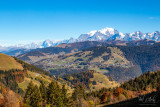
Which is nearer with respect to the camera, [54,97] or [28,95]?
[28,95]

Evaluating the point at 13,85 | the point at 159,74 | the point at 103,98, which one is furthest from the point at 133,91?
the point at 13,85

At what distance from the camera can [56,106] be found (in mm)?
68938

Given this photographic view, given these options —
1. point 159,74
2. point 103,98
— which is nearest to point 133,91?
point 103,98

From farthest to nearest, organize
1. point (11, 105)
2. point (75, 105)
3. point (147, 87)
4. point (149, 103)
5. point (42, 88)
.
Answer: point (147, 87) → point (75, 105) → point (42, 88) → point (11, 105) → point (149, 103)

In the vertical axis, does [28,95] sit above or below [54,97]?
above

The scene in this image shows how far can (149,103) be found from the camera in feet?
169

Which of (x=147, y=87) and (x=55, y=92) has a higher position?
(x=55, y=92)

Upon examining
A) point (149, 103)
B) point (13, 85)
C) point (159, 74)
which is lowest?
point (13, 85)

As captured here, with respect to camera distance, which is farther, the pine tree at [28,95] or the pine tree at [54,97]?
the pine tree at [54,97]

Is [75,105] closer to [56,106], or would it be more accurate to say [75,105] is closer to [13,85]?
[56,106]

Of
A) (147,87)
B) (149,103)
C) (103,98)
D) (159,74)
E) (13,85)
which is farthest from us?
(13,85)

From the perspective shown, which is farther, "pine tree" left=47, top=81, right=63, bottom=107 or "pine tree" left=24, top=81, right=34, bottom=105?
"pine tree" left=47, top=81, right=63, bottom=107

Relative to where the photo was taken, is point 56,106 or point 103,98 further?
point 103,98

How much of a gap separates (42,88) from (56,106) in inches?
874
